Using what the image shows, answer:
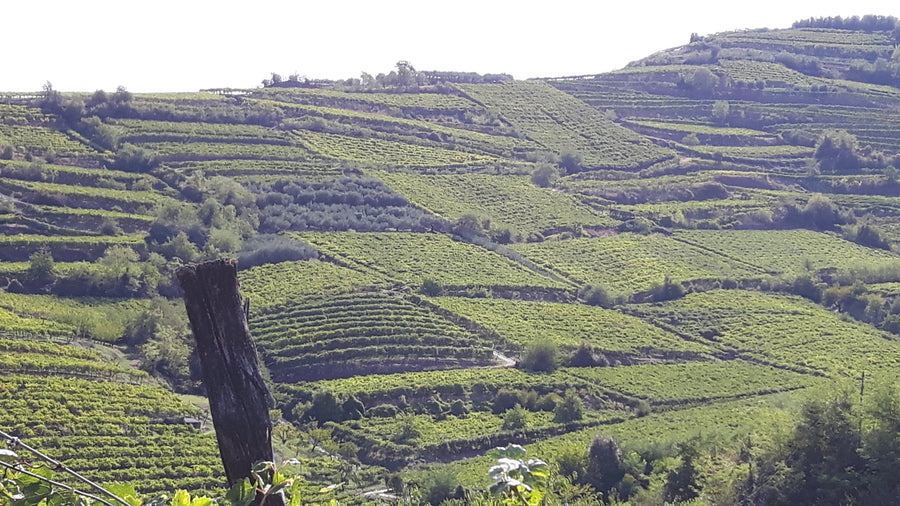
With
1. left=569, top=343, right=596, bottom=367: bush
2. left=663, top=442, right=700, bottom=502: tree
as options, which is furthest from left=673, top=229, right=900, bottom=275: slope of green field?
left=663, top=442, right=700, bottom=502: tree

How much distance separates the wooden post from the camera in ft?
16.6

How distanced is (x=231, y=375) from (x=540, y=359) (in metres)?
41.7

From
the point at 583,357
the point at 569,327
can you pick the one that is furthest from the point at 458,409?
the point at 569,327

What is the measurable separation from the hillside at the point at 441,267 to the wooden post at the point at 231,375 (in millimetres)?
23670

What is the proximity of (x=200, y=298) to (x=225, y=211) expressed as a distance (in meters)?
55.7

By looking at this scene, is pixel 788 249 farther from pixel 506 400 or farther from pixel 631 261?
pixel 506 400

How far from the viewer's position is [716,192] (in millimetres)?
76625

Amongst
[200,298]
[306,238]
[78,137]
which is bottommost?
[306,238]

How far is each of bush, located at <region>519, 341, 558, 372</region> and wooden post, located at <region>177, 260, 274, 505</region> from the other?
135 ft

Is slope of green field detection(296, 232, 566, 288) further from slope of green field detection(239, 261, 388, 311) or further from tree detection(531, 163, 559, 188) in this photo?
tree detection(531, 163, 559, 188)

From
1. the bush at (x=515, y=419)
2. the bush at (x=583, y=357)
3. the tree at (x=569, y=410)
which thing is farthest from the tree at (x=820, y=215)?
the bush at (x=515, y=419)

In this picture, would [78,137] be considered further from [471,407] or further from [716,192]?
[716,192]

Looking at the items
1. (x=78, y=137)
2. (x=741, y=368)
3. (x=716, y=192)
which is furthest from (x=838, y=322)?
(x=78, y=137)

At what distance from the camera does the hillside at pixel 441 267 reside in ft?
124
